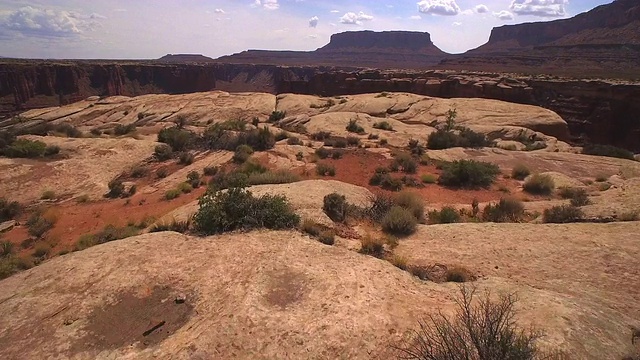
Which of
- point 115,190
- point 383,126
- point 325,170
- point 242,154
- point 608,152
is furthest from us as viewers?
point 383,126

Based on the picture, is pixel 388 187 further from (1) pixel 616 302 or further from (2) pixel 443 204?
(1) pixel 616 302

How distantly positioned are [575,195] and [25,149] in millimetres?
21724

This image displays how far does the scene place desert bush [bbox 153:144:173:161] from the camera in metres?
18.6

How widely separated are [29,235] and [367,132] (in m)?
18.3

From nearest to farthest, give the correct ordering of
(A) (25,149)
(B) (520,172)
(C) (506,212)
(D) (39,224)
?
(C) (506,212)
(D) (39,224)
(B) (520,172)
(A) (25,149)

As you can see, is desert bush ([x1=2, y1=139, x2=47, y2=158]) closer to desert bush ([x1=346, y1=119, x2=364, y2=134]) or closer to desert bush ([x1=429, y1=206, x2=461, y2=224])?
desert bush ([x1=346, y1=119, x2=364, y2=134])

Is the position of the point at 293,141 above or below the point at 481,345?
below

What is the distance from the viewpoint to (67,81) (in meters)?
76.0

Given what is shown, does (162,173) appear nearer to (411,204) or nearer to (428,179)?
(411,204)

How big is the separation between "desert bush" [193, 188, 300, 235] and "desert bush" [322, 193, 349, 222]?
1174mm

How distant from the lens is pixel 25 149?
16875 mm

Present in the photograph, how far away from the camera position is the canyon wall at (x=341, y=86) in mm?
34844

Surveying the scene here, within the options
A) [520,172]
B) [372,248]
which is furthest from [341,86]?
[372,248]

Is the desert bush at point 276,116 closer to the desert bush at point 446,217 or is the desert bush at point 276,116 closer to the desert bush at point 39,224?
the desert bush at point 39,224
